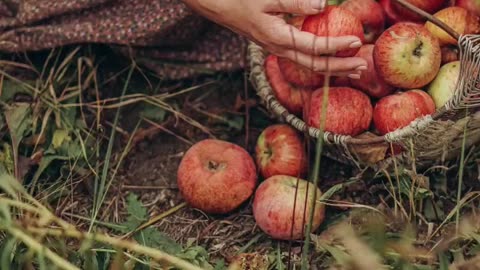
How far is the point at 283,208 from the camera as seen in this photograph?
2088 millimetres

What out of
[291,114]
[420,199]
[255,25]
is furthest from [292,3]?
[420,199]

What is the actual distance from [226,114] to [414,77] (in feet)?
2.17

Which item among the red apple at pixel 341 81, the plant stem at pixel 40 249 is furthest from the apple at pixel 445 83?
the plant stem at pixel 40 249

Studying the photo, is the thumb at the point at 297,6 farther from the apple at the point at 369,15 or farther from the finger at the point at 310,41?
the apple at the point at 369,15

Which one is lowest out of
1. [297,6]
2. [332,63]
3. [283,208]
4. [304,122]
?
[283,208]

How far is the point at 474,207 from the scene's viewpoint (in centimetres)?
212

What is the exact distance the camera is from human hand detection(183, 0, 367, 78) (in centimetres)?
198

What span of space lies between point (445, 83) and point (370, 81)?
192 millimetres

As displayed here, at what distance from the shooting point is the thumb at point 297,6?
6.48ft

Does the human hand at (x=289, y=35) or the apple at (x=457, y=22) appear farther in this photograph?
the apple at (x=457, y=22)

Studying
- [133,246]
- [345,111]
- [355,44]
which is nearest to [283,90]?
[345,111]

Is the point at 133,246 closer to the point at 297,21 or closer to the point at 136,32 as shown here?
the point at 297,21

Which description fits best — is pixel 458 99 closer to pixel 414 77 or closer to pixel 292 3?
pixel 414 77

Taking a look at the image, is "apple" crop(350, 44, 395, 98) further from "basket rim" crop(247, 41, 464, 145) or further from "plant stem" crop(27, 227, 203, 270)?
"plant stem" crop(27, 227, 203, 270)
